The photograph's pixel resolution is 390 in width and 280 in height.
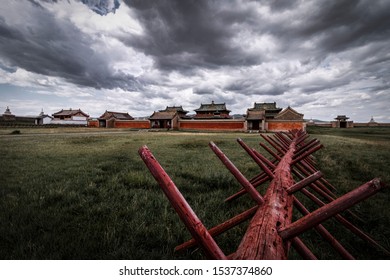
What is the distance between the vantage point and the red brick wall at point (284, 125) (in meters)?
29.2

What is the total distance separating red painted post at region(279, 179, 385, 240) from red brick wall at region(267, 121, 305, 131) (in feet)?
105

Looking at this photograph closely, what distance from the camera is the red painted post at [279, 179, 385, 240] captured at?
2.20 ft

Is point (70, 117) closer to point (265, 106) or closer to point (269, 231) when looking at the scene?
point (265, 106)

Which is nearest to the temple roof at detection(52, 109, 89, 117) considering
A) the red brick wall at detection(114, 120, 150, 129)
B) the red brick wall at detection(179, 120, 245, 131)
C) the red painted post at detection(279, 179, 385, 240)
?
the red brick wall at detection(114, 120, 150, 129)

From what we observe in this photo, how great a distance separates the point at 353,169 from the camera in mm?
4738

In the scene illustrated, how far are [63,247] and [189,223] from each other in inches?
54.0

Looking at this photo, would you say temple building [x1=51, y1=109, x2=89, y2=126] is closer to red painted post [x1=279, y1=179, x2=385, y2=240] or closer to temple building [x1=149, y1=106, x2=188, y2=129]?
temple building [x1=149, y1=106, x2=188, y2=129]

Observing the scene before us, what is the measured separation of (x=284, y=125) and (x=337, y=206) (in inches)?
1273

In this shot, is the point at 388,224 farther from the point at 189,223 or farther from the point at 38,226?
the point at 38,226

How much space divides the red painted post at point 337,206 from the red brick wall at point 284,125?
31.9 meters

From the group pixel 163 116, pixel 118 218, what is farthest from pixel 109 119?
pixel 118 218

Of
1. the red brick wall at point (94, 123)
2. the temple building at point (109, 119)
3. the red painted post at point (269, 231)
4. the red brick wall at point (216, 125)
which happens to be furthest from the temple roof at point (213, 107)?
the red painted post at point (269, 231)

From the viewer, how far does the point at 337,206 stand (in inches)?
29.1
